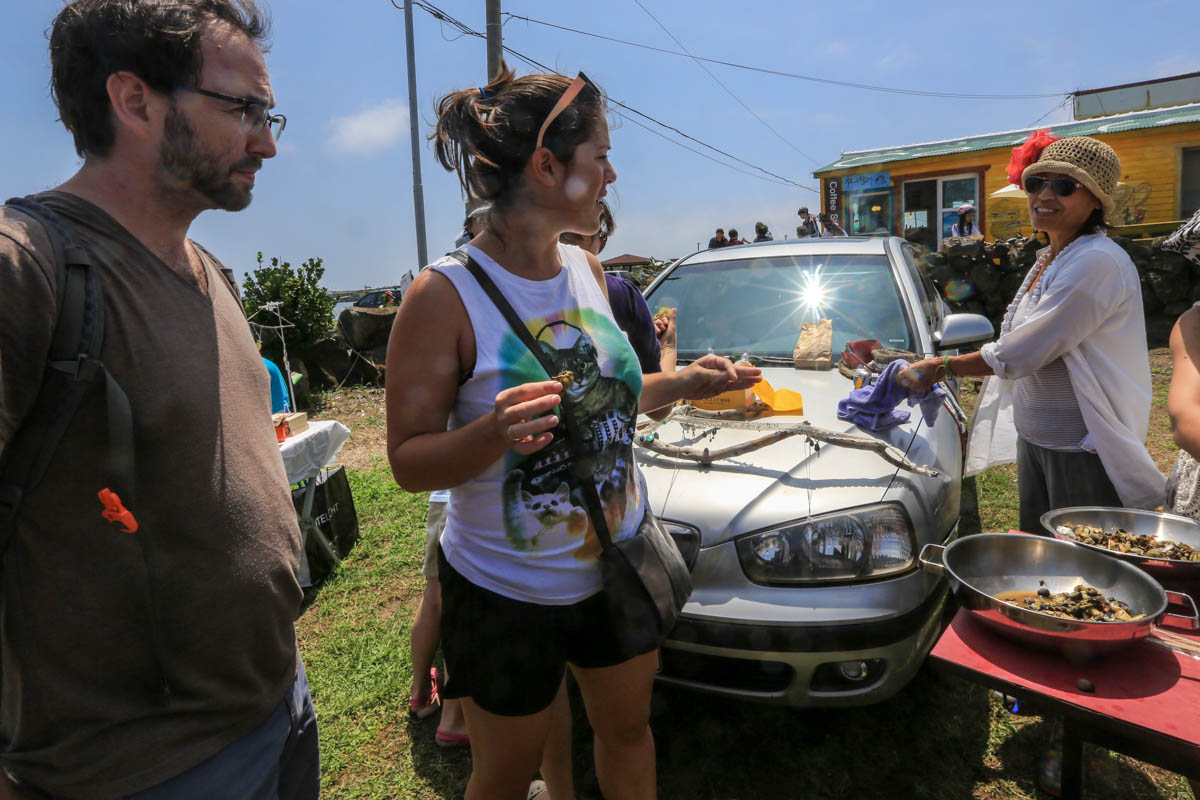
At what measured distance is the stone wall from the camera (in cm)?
1130

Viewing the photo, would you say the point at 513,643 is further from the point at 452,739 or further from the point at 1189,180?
the point at 1189,180

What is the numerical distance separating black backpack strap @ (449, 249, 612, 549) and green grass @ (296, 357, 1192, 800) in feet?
4.51

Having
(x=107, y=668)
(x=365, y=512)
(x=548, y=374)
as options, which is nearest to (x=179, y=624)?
(x=107, y=668)

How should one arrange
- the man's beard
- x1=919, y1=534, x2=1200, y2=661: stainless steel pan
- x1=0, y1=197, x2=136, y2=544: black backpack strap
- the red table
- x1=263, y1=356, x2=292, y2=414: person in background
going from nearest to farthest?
x1=0, y1=197, x2=136, y2=544: black backpack strap < the man's beard < the red table < x1=919, y1=534, x2=1200, y2=661: stainless steel pan < x1=263, y1=356, x2=292, y2=414: person in background

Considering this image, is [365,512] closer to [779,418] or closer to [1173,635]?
[779,418]

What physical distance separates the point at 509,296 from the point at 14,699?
1.04m

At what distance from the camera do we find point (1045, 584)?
175cm

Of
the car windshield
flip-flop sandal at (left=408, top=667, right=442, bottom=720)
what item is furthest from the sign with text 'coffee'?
flip-flop sandal at (left=408, top=667, right=442, bottom=720)

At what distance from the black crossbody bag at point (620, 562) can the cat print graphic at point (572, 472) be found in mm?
16

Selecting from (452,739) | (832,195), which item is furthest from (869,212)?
(452,739)

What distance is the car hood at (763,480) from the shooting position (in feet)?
7.25

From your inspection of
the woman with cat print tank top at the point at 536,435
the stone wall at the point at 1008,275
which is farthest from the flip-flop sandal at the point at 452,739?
the stone wall at the point at 1008,275

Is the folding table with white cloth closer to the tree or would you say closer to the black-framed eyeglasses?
the black-framed eyeglasses

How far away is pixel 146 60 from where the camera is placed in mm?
1074
